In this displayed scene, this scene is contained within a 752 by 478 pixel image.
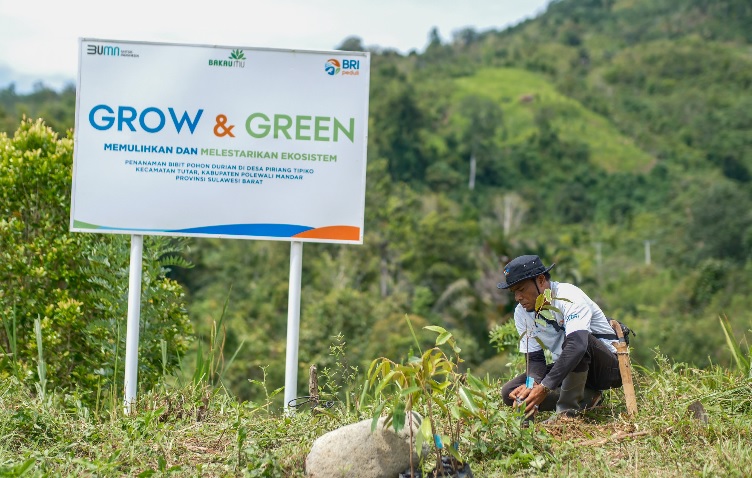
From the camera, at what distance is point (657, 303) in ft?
141

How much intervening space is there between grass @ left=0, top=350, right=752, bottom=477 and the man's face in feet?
2.01

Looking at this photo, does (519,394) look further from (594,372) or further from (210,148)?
(210,148)

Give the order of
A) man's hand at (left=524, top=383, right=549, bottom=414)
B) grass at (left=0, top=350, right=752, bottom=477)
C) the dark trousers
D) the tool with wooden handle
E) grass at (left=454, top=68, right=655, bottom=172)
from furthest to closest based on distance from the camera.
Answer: grass at (left=454, top=68, right=655, bottom=172)
the dark trousers
the tool with wooden handle
man's hand at (left=524, top=383, right=549, bottom=414)
grass at (left=0, top=350, right=752, bottom=477)

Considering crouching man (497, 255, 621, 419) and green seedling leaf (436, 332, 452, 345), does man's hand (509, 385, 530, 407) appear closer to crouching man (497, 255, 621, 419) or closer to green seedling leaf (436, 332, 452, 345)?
crouching man (497, 255, 621, 419)

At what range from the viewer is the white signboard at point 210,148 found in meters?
5.47

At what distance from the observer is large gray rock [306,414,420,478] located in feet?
13.5

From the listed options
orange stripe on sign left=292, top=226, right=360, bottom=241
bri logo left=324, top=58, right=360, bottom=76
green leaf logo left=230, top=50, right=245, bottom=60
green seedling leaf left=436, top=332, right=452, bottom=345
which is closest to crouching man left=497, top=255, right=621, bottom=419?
green seedling leaf left=436, top=332, right=452, bottom=345

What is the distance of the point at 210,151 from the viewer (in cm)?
548

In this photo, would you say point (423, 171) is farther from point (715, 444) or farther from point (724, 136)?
point (715, 444)

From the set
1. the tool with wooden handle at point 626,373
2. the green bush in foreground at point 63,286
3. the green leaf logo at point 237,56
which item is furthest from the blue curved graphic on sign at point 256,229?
the tool with wooden handle at point 626,373

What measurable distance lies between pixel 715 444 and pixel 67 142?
4.94 m

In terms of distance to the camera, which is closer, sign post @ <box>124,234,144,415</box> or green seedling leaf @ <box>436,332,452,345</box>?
green seedling leaf @ <box>436,332,452,345</box>

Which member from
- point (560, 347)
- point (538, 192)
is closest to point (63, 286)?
point (560, 347)

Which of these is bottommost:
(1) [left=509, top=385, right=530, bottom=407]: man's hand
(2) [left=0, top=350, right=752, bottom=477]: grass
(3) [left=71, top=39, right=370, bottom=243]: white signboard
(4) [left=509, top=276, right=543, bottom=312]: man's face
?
(2) [left=0, top=350, right=752, bottom=477]: grass
